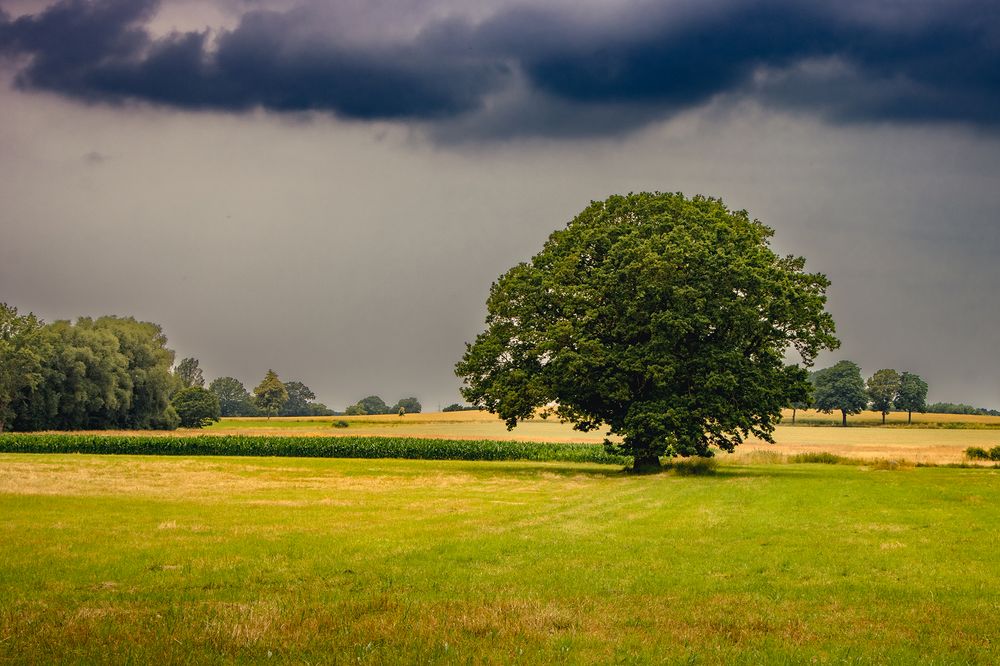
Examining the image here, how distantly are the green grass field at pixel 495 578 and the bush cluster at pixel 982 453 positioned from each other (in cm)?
3876

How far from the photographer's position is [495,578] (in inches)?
587

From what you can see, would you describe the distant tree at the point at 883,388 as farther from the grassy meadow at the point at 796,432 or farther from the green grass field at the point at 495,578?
the green grass field at the point at 495,578

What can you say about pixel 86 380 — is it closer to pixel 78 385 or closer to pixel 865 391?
pixel 78 385

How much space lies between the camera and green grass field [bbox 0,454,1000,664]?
1017 centimetres

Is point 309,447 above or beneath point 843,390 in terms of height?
beneath

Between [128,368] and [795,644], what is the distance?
426 ft

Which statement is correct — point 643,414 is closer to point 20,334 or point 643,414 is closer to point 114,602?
point 114,602

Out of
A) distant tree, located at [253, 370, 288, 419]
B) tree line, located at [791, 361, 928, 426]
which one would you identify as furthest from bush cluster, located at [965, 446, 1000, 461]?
distant tree, located at [253, 370, 288, 419]

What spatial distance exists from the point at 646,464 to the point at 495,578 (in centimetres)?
3768

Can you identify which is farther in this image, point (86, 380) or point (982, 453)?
point (86, 380)

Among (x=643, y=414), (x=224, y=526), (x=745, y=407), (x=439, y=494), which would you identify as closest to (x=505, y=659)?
(x=224, y=526)

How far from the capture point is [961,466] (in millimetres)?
58156

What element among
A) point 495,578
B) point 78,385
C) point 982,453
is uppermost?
point 78,385

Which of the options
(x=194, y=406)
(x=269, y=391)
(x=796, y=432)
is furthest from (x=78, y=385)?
(x=796, y=432)
